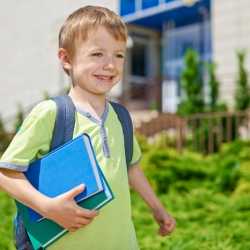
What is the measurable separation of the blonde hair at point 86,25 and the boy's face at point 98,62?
16 millimetres

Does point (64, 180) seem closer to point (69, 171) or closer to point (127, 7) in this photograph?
point (69, 171)

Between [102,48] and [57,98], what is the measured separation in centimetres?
23

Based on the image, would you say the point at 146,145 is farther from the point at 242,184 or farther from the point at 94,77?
the point at 94,77

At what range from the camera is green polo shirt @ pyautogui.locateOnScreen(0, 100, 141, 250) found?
196 cm

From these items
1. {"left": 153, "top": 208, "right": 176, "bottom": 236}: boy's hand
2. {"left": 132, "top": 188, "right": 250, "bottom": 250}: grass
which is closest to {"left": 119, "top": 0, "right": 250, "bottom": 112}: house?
{"left": 132, "top": 188, "right": 250, "bottom": 250}: grass

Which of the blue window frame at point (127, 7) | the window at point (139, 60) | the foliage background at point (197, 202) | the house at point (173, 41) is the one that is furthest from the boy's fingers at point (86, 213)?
the window at point (139, 60)

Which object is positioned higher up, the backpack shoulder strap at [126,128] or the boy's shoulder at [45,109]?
the boy's shoulder at [45,109]

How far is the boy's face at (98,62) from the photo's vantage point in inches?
79.7

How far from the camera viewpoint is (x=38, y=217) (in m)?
1.95

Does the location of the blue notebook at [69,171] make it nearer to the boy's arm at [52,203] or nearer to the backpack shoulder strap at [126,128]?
the boy's arm at [52,203]

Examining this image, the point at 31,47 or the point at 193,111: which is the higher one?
the point at 31,47

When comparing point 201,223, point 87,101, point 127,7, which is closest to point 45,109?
point 87,101

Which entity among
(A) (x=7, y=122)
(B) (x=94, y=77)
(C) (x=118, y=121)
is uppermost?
(B) (x=94, y=77)

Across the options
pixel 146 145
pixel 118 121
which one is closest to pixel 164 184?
pixel 146 145
